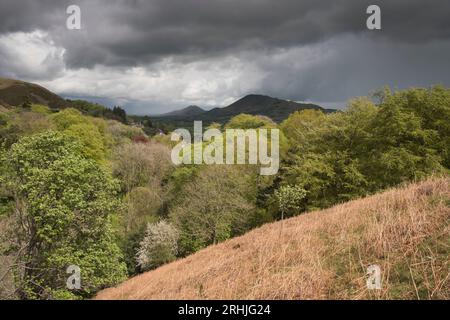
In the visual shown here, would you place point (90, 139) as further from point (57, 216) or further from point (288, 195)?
point (288, 195)

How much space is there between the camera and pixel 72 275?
1623 cm

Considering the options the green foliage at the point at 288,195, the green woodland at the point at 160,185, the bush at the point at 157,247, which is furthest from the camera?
the bush at the point at 157,247

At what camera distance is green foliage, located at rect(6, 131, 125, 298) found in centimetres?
1611

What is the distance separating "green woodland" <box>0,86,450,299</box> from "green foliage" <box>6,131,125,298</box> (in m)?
0.06

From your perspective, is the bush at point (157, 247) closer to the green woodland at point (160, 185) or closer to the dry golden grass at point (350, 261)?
the green woodland at point (160, 185)

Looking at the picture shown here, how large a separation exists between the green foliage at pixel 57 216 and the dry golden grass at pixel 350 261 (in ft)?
21.8

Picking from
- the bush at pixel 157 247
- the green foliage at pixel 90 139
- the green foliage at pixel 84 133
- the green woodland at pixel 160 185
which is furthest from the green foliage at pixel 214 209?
the green foliage at pixel 90 139

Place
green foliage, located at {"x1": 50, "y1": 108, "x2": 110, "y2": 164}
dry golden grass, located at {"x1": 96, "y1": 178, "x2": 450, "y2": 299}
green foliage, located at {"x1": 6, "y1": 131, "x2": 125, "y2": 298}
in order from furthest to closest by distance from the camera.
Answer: green foliage, located at {"x1": 50, "y1": 108, "x2": 110, "y2": 164}
green foliage, located at {"x1": 6, "y1": 131, "x2": 125, "y2": 298}
dry golden grass, located at {"x1": 96, "y1": 178, "x2": 450, "y2": 299}

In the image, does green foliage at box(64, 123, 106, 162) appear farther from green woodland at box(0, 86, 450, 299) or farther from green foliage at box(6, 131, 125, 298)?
green foliage at box(6, 131, 125, 298)

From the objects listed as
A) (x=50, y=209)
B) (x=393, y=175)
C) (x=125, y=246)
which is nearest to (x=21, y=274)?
(x=50, y=209)

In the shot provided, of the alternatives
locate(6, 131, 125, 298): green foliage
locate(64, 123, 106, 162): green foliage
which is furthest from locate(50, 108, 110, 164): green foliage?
locate(6, 131, 125, 298): green foliage

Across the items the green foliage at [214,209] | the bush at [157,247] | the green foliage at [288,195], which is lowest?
the bush at [157,247]

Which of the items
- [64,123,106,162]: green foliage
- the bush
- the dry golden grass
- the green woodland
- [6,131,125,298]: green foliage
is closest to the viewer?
the dry golden grass

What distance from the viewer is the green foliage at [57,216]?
16.1 meters
